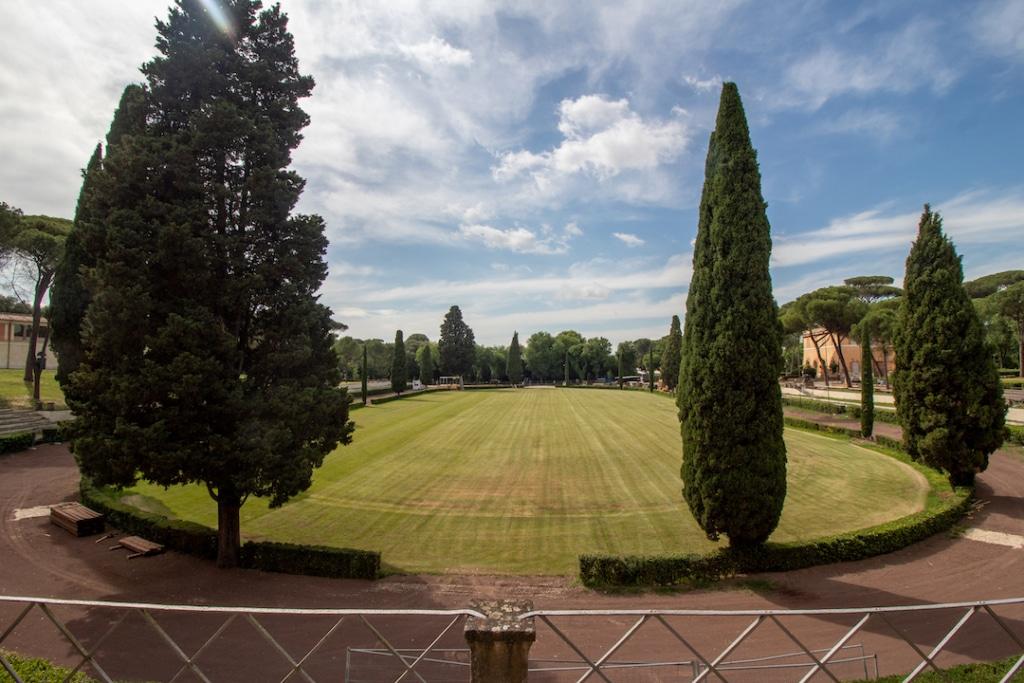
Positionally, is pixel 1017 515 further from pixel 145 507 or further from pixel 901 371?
pixel 145 507

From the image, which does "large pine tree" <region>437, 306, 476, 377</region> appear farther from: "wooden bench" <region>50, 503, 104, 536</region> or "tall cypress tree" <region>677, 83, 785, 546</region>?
"tall cypress tree" <region>677, 83, 785, 546</region>

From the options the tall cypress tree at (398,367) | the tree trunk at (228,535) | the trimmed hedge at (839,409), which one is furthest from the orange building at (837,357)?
the tree trunk at (228,535)

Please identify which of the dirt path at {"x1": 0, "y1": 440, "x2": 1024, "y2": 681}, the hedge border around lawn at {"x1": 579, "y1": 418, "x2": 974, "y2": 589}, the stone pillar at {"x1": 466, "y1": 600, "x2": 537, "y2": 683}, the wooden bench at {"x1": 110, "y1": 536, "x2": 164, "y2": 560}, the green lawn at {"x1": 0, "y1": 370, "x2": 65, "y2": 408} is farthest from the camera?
the green lawn at {"x1": 0, "y1": 370, "x2": 65, "y2": 408}

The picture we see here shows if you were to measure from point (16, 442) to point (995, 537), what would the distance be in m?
34.6

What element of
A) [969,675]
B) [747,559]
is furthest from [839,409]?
[969,675]

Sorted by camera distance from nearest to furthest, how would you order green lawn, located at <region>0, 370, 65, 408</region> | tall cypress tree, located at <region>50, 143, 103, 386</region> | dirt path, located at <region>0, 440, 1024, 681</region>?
dirt path, located at <region>0, 440, 1024, 681</region>
tall cypress tree, located at <region>50, 143, 103, 386</region>
green lawn, located at <region>0, 370, 65, 408</region>

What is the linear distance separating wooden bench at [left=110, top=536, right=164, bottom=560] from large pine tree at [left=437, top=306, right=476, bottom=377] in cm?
7354

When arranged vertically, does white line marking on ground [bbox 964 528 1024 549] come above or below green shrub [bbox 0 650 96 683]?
below

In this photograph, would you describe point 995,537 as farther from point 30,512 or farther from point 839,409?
point 839,409

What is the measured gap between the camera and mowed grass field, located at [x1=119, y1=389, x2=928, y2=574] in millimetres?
13562

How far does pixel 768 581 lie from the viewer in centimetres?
1077

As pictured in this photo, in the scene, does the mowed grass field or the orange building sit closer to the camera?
the mowed grass field

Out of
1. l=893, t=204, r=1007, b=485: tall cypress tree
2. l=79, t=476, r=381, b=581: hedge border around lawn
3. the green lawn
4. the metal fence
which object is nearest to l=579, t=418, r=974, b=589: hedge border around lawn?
the metal fence

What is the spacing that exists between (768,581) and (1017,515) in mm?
9872
